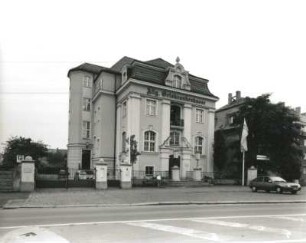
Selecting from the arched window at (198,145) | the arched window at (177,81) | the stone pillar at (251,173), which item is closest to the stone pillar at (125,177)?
the stone pillar at (251,173)

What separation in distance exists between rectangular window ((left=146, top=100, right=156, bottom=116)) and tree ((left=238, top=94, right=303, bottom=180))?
9851mm

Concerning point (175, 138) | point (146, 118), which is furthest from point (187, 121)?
point (146, 118)

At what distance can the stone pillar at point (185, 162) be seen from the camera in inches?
1740

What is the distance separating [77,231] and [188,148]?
116 ft

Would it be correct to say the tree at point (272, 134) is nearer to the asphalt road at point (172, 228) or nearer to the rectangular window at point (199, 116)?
the rectangular window at point (199, 116)

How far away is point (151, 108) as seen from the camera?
43.4 meters

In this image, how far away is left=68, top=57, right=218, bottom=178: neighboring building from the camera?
4228cm

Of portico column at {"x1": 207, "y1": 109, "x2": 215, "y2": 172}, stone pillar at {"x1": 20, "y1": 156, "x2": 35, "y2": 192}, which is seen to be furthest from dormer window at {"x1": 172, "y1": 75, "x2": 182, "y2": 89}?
stone pillar at {"x1": 20, "y1": 156, "x2": 35, "y2": 192}

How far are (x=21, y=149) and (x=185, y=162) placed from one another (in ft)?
89.5

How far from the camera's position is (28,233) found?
31.2 feet

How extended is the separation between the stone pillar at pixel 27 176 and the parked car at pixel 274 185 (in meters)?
17.0

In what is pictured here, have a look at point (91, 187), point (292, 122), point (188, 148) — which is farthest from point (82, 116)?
point (292, 122)

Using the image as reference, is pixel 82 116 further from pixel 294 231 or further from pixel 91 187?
pixel 294 231

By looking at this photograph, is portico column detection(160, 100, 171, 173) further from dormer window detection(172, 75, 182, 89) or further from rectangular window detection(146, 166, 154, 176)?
dormer window detection(172, 75, 182, 89)
